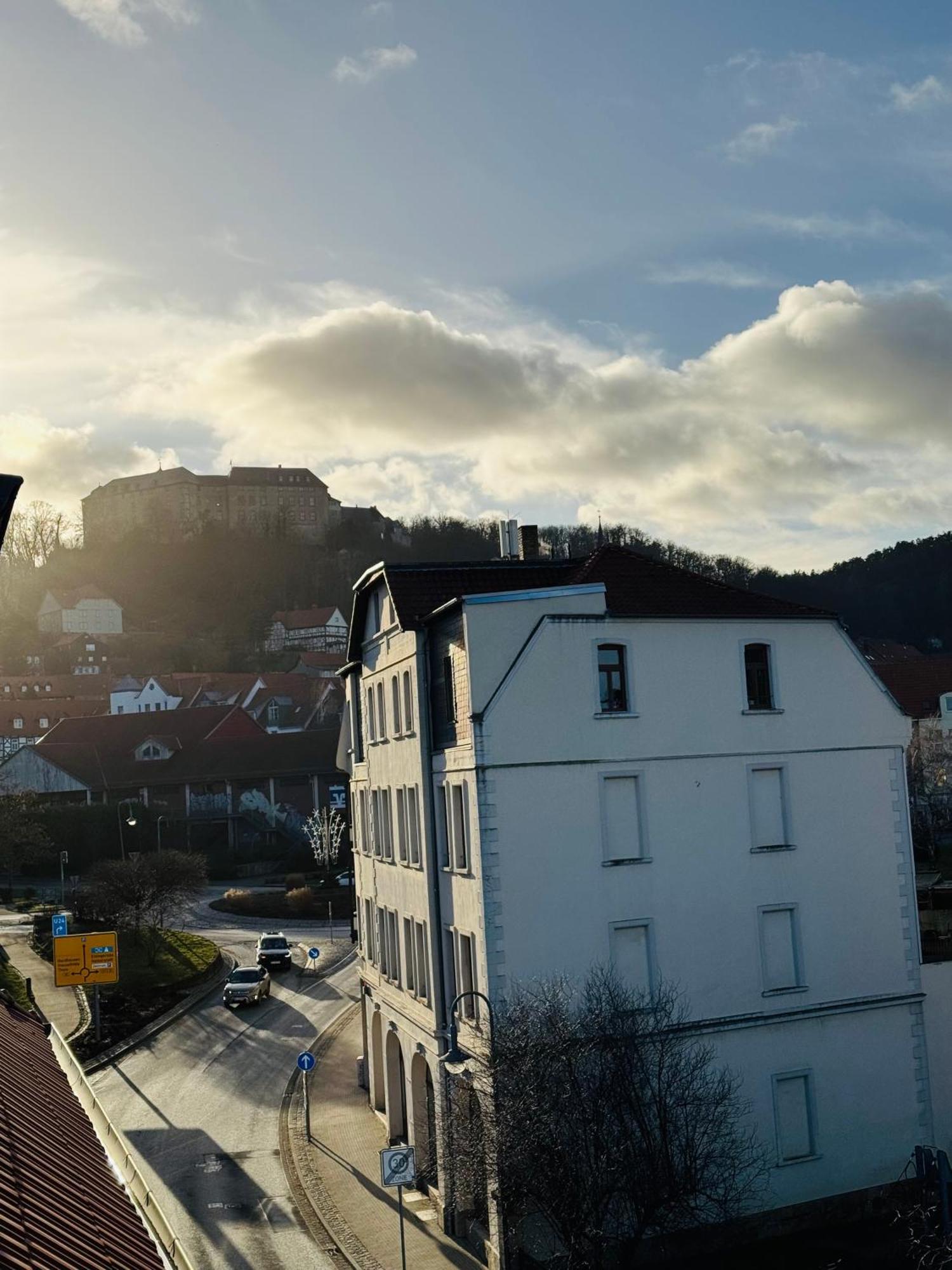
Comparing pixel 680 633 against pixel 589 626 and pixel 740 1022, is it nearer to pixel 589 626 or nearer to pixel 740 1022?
pixel 589 626

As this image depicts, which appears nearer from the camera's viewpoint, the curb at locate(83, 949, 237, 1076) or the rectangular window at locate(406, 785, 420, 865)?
the rectangular window at locate(406, 785, 420, 865)

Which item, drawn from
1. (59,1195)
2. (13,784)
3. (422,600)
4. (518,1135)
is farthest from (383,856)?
(13,784)

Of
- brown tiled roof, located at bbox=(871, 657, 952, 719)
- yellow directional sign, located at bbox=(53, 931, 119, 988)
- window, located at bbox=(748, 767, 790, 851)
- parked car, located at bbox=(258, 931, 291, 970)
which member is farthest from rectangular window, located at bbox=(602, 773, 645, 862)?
brown tiled roof, located at bbox=(871, 657, 952, 719)

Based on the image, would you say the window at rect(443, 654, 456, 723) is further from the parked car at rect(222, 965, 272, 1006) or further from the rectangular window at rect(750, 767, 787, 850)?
the parked car at rect(222, 965, 272, 1006)

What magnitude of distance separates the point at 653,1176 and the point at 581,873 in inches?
229

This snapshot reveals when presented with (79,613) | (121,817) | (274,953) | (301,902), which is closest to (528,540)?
(274,953)

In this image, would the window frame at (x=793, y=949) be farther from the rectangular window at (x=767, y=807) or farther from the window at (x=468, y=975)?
the window at (x=468, y=975)

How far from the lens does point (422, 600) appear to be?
2808cm

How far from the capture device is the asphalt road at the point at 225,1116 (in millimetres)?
25328

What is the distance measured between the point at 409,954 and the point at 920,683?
63.3m

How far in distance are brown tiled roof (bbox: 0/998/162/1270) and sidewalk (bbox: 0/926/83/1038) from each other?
33.3 metres

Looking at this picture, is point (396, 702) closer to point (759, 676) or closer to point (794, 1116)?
point (759, 676)

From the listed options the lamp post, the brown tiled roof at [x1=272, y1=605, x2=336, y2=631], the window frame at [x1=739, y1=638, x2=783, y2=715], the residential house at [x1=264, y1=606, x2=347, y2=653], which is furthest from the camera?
the brown tiled roof at [x1=272, y1=605, x2=336, y2=631]

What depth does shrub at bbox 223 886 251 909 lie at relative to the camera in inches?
2776
